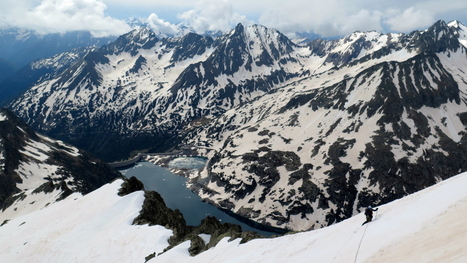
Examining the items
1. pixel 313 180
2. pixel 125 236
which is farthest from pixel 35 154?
pixel 313 180

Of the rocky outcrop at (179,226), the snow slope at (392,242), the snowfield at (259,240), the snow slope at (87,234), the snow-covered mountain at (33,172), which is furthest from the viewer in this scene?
the snow-covered mountain at (33,172)

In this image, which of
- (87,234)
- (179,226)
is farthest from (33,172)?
(179,226)

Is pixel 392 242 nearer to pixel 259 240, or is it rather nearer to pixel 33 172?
pixel 259 240

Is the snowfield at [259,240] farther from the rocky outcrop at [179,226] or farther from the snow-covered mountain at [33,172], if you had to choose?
the snow-covered mountain at [33,172]

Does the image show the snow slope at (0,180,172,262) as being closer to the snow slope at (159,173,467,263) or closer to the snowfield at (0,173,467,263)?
the snowfield at (0,173,467,263)

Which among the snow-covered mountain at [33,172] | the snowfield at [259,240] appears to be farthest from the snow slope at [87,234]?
the snow-covered mountain at [33,172]

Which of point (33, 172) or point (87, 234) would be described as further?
point (33, 172)

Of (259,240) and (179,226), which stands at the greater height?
(259,240)
